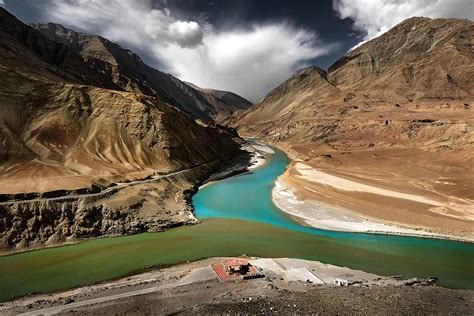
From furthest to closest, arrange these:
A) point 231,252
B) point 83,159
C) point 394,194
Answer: point 83,159
point 394,194
point 231,252

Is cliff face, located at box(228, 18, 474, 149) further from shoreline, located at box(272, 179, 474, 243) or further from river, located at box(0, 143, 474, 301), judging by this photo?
river, located at box(0, 143, 474, 301)

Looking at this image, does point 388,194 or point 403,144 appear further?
point 403,144

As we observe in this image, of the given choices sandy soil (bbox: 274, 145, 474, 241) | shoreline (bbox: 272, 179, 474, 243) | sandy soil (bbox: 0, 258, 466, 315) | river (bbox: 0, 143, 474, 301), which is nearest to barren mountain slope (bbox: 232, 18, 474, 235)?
sandy soil (bbox: 274, 145, 474, 241)

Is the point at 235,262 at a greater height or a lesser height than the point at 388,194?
lesser

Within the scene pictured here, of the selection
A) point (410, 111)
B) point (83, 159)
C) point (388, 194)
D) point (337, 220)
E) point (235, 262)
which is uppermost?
point (410, 111)

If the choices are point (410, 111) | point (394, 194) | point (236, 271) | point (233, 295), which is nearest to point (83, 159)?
point (236, 271)

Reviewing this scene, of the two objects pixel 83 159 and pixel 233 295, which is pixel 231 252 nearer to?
pixel 233 295

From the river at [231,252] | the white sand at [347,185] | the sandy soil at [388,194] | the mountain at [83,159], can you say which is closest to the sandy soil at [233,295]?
the river at [231,252]

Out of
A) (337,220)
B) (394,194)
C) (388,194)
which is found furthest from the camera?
(388,194)
